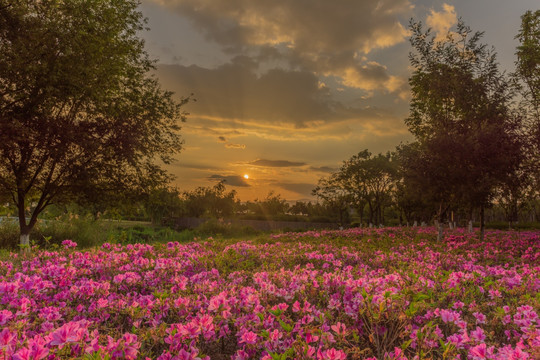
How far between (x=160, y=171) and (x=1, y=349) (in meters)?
15.8

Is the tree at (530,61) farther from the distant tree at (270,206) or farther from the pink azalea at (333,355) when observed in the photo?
the distant tree at (270,206)

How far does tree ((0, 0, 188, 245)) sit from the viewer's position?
12414mm

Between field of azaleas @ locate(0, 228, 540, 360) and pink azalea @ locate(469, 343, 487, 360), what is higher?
pink azalea @ locate(469, 343, 487, 360)

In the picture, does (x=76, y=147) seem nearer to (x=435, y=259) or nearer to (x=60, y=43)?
(x=60, y=43)

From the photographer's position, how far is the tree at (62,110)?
1241cm

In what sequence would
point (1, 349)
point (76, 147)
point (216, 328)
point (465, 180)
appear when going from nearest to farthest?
point (1, 349)
point (216, 328)
point (76, 147)
point (465, 180)

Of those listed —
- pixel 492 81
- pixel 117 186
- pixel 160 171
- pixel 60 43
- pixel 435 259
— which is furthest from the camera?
pixel 492 81

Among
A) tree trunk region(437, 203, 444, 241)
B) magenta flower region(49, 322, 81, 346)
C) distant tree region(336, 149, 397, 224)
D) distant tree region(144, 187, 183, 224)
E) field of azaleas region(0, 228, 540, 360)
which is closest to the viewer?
magenta flower region(49, 322, 81, 346)

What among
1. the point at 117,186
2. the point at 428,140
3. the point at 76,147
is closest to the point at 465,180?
the point at 428,140

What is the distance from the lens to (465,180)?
52.9 ft

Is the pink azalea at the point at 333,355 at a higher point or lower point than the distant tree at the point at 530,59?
lower

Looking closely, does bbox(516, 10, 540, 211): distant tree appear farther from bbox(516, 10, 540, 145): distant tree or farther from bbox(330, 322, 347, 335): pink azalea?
bbox(330, 322, 347, 335): pink azalea

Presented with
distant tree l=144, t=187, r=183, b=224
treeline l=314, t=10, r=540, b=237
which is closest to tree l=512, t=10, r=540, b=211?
treeline l=314, t=10, r=540, b=237

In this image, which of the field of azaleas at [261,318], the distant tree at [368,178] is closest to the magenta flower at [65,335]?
the field of azaleas at [261,318]
